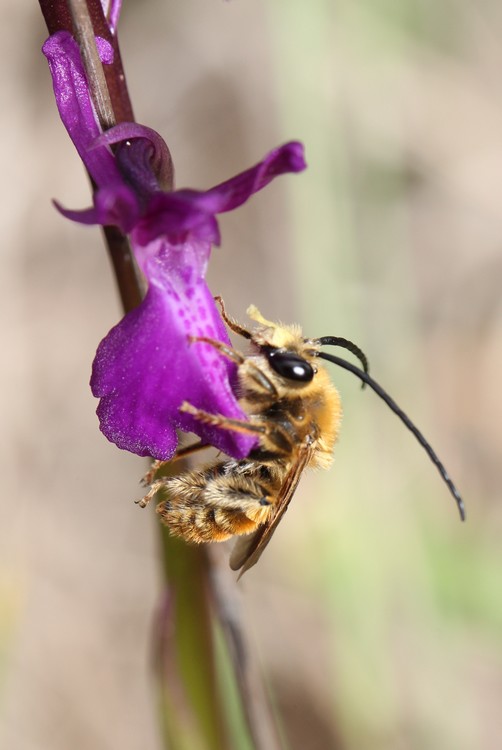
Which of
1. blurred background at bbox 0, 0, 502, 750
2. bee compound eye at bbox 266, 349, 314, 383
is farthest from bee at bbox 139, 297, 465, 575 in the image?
blurred background at bbox 0, 0, 502, 750

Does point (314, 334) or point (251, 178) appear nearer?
point (251, 178)

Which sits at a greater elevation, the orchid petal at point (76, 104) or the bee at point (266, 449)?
the orchid petal at point (76, 104)

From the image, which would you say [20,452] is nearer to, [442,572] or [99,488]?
[99,488]

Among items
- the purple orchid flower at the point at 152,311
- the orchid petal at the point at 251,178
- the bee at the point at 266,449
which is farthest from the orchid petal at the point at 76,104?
the bee at the point at 266,449

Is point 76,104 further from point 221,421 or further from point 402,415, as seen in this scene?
point 402,415

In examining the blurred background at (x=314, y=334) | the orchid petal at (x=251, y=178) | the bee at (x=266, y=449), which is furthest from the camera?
the blurred background at (x=314, y=334)

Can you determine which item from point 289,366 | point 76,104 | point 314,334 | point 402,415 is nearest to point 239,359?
point 289,366

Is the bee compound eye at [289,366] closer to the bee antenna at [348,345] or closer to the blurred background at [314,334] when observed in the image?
the bee antenna at [348,345]
